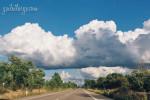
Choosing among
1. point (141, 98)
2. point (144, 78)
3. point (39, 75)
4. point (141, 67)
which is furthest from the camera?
point (39, 75)

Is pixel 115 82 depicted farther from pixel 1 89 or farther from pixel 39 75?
pixel 1 89

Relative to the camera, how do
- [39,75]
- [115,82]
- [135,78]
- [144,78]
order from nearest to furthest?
[144,78], [135,78], [39,75], [115,82]

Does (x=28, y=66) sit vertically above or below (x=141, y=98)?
above

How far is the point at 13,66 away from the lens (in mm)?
71750

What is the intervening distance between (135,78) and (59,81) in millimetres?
87689

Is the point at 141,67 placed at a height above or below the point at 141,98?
above

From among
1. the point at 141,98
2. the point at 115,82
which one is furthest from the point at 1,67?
the point at 115,82

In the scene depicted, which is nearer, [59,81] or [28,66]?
[28,66]

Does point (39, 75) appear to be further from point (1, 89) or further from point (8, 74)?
point (1, 89)

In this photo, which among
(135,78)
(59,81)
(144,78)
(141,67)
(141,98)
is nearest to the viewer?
(141,98)

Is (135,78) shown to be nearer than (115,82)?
Yes

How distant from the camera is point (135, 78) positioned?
247ft

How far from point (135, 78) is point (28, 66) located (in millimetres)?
23617

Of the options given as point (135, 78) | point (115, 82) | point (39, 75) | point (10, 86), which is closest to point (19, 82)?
point (10, 86)
